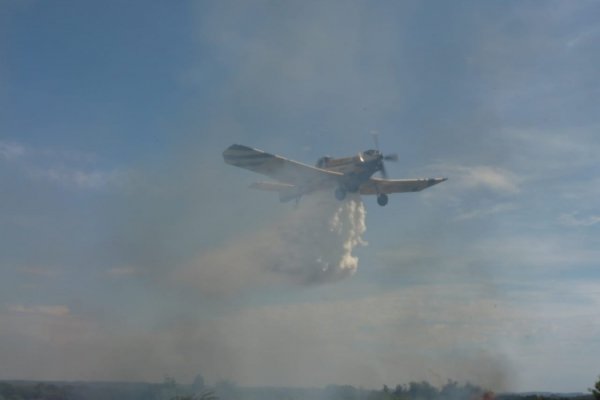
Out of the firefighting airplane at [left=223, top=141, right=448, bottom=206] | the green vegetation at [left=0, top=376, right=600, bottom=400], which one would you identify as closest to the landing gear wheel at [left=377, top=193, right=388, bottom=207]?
the firefighting airplane at [left=223, top=141, right=448, bottom=206]

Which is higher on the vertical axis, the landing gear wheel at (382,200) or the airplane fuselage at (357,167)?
the airplane fuselage at (357,167)

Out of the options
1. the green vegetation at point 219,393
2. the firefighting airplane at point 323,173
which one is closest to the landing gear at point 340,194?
the firefighting airplane at point 323,173

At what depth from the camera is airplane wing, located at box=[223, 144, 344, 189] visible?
56.7m

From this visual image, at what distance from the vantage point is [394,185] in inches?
2628

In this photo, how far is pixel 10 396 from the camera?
478ft

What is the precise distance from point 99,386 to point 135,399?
38357mm

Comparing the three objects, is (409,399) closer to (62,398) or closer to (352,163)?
(352,163)

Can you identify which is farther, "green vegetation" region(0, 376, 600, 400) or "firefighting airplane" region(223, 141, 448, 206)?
"green vegetation" region(0, 376, 600, 400)

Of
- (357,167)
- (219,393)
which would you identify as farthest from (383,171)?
(219,393)

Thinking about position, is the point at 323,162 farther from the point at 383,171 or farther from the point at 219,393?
the point at 219,393

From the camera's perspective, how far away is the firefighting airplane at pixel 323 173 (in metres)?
58.7

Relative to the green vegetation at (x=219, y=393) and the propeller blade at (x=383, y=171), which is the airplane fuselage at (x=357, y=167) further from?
the green vegetation at (x=219, y=393)

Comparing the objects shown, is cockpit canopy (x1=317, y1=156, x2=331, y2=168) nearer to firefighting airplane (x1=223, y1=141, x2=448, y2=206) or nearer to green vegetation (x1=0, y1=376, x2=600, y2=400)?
firefighting airplane (x1=223, y1=141, x2=448, y2=206)

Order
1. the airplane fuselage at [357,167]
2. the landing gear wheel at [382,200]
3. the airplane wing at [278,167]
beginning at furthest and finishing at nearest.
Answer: the landing gear wheel at [382,200], the airplane fuselage at [357,167], the airplane wing at [278,167]
